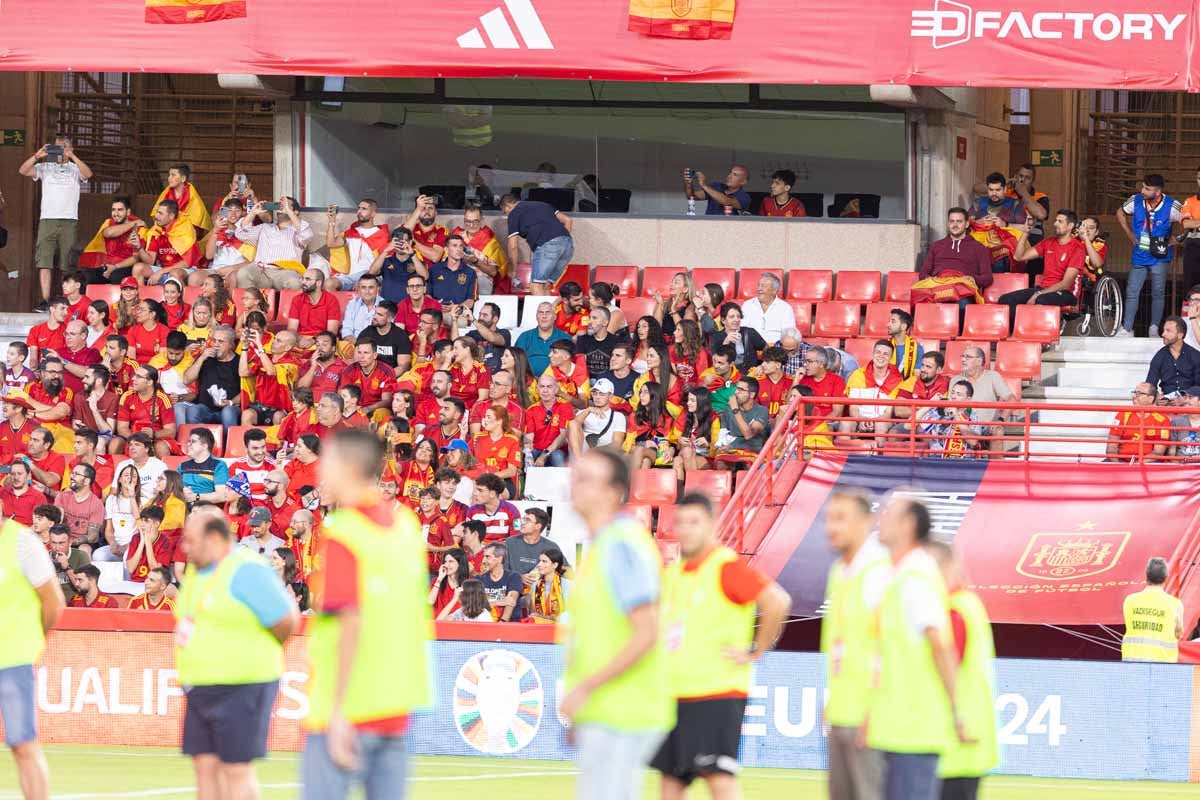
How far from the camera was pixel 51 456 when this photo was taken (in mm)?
18406

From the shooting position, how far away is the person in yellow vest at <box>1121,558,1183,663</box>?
567 inches

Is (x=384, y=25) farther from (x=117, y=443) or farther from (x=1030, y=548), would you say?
(x=1030, y=548)

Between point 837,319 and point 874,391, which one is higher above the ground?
point 837,319

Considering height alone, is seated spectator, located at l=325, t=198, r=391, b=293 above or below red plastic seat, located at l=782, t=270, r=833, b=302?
above

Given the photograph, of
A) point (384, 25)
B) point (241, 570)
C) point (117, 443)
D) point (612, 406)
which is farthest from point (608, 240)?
point (241, 570)

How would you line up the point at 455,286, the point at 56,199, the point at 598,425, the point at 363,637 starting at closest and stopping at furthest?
1. the point at 363,637
2. the point at 598,425
3. the point at 455,286
4. the point at 56,199

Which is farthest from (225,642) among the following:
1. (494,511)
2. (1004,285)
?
(1004,285)

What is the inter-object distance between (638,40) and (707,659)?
43.5ft

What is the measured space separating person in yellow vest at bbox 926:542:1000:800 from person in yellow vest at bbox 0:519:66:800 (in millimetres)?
3824

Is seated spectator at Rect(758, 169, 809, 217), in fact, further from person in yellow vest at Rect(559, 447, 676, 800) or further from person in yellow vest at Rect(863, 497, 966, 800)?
person in yellow vest at Rect(559, 447, 676, 800)

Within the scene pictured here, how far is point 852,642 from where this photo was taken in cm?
757

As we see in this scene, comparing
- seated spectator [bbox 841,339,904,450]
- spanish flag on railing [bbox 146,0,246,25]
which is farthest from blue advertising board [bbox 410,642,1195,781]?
spanish flag on railing [bbox 146,0,246,25]

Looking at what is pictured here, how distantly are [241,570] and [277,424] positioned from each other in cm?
1108

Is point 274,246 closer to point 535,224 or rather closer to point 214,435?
point 535,224
